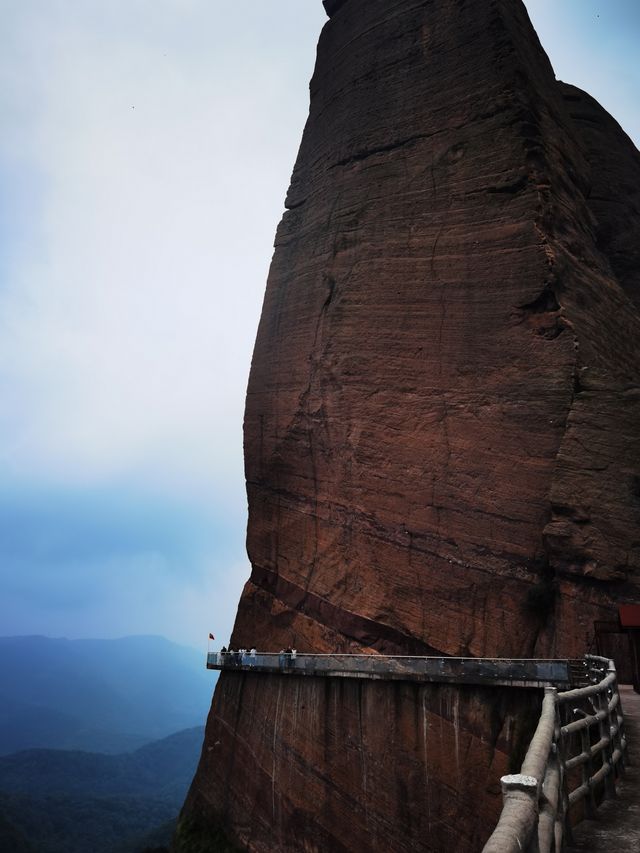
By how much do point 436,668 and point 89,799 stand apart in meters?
119

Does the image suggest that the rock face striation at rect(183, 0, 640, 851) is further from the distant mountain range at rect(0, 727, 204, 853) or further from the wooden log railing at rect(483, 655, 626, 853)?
the distant mountain range at rect(0, 727, 204, 853)

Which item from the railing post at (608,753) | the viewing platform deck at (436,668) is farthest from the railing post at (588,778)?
the viewing platform deck at (436,668)

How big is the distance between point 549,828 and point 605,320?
23139 millimetres

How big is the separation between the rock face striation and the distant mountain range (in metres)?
56.9

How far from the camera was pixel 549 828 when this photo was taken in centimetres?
384

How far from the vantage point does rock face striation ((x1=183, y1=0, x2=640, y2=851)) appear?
62.1ft

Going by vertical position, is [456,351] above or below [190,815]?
above

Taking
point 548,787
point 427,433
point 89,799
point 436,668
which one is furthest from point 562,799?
point 89,799

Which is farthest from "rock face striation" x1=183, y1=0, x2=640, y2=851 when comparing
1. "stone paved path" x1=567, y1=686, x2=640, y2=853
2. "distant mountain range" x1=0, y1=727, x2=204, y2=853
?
"distant mountain range" x1=0, y1=727, x2=204, y2=853

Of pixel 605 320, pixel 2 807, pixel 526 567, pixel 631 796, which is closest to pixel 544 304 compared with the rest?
pixel 605 320

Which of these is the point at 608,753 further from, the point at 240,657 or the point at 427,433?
the point at 240,657

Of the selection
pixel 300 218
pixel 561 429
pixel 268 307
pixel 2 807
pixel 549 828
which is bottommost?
pixel 2 807

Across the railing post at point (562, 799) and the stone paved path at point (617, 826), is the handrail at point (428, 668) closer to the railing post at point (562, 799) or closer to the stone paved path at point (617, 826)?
the stone paved path at point (617, 826)

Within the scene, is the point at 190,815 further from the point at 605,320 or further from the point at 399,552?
the point at 605,320
